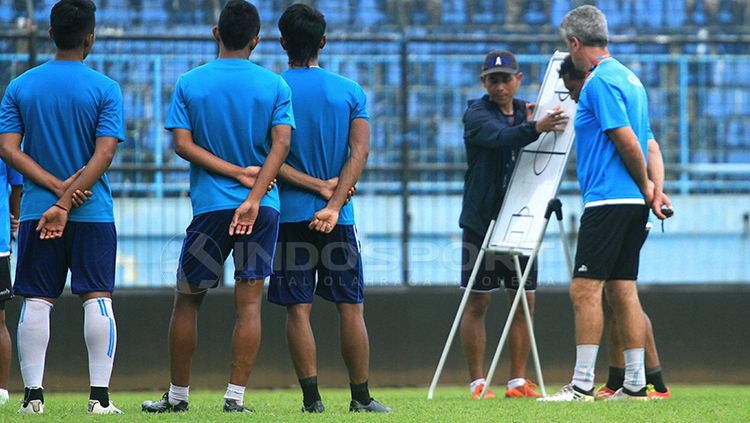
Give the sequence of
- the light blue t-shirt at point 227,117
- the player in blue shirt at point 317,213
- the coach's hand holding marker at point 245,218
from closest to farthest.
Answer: the coach's hand holding marker at point 245,218 → the light blue t-shirt at point 227,117 → the player in blue shirt at point 317,213

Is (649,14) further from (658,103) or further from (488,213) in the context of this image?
(488,213)

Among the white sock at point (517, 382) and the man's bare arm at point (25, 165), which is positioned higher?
the man's bare arm at point (25, 165)

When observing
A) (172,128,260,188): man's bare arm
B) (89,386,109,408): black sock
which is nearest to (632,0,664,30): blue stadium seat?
(172,128,260,188): man's bare arm

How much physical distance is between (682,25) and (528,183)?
10.8 feet

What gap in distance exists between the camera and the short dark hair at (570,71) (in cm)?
713

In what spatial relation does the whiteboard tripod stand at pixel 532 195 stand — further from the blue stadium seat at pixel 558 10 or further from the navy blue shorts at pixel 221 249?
the blue stadium seat at pixel 558 10

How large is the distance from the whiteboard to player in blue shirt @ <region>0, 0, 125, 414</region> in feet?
8.42

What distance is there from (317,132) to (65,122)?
113 centimetres

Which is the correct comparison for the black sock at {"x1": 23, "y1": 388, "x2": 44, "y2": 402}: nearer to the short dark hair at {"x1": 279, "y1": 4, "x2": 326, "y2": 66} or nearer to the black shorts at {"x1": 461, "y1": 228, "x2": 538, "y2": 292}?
the short dark hair at {"x1": 279, "y1": 4, "x2": 326, "y2": 66}

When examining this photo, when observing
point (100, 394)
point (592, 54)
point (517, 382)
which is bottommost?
point (517, 382)

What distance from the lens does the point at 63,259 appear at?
18.7 ft

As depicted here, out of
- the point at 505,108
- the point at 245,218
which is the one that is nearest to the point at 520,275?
the point at 505,108

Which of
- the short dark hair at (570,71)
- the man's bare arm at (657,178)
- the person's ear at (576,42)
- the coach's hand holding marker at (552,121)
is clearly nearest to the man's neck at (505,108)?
the coach's hand holding marker at (552,121)

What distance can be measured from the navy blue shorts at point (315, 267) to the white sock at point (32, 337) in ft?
3.31
